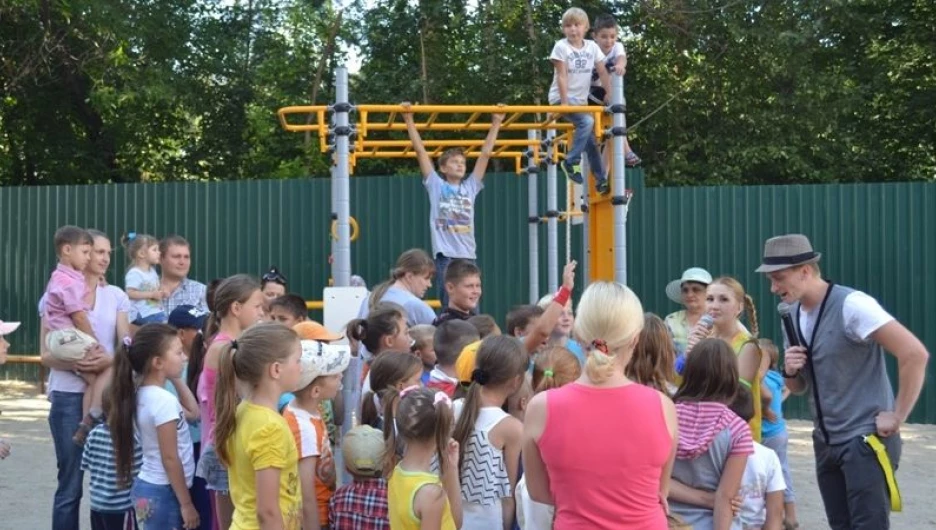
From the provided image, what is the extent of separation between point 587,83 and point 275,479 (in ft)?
16.8

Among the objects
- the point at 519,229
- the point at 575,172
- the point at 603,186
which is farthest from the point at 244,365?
the point at 519,229

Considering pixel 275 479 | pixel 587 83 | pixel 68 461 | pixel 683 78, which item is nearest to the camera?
pixel 275 479

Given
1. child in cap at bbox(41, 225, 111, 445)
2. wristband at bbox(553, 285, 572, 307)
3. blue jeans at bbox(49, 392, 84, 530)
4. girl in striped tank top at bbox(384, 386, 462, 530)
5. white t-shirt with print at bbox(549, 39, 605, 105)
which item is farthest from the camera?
white t-shirt with print at bbox(549, 39, 605, 105)

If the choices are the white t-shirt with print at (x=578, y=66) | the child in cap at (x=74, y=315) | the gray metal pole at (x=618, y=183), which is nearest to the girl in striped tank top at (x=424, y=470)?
the child in cap at (x=74, y=315)

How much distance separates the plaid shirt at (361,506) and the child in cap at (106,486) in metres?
1.10

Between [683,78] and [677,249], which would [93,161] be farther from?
[677,249]

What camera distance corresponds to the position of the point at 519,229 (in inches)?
516

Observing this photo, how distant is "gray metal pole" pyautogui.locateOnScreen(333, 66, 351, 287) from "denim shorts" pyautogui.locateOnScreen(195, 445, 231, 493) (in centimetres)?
158

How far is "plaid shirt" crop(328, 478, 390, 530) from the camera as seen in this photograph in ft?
15.0

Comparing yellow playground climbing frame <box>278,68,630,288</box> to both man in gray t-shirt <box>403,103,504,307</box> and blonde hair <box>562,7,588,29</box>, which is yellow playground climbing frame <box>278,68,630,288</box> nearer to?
man in gray t-shirt <box>403,103,504,307</box>

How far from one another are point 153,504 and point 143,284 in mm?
3390

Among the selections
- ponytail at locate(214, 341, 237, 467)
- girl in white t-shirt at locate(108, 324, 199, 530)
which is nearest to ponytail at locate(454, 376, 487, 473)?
ponytail at locate(214, 341, 237, 467)

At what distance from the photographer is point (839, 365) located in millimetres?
5047

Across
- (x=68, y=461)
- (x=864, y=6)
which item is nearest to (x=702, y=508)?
(x=68, y=461)
